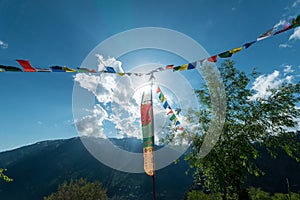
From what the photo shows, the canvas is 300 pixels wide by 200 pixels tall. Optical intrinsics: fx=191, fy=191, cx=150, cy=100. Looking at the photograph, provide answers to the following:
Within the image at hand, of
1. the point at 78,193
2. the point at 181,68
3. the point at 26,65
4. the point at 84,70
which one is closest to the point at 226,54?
the point at 181,68

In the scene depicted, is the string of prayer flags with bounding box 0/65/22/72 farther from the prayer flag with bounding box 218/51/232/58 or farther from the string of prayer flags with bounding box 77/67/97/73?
the prayer flag with bounding box 218/51/232/58

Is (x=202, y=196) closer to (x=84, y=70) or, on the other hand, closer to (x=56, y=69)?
(x=84, y=70)

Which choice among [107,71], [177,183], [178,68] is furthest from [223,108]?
[177,183]

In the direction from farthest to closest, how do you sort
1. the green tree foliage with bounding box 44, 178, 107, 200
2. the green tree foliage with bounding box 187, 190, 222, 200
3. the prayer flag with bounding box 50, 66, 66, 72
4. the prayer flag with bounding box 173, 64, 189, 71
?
the green tree foliage with bounding box 44, 178, 107, 200 < the green tree foliage with bounding box 187, 190, 222, 200 < the prayer flag with bounding box 173, 64, 189, 71 < the prayer flag with bounding box 50, 66, 66, 72

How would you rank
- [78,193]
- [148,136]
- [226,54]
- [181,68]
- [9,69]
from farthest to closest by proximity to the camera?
[78,193] < [181,68] < [226,54] < [148,136] < [9,69]

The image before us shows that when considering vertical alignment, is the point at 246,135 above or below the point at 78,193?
above

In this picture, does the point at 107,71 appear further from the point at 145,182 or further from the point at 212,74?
the point at 145,182

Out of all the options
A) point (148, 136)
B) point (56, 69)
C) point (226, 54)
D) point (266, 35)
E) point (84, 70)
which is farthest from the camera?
point (84, 70)

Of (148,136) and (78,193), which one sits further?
(78,193)

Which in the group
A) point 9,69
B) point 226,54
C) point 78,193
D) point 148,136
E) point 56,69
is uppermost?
point 226,54

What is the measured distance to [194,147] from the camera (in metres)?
13.0

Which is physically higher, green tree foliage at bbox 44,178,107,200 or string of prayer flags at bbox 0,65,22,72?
string of prayer flags at bbox 0,65,22,72

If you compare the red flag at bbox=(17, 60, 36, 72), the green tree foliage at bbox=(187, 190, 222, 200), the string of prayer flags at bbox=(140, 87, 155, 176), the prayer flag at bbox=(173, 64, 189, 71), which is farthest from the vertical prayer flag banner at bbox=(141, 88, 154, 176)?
the green tree foliage at bbox=(187, 190, 222, 200)

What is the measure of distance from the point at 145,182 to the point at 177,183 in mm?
34202
